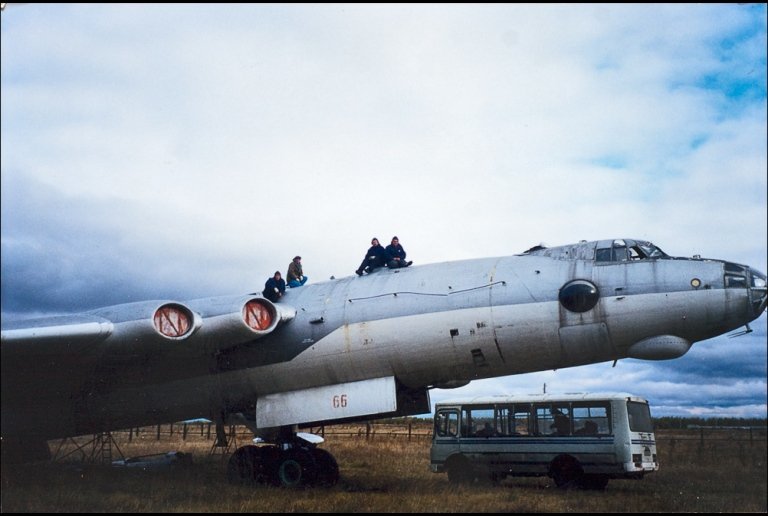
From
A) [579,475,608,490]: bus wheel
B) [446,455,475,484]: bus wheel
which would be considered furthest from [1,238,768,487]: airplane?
[579,475,608,490]: bus wheel

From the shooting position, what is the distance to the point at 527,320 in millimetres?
11906

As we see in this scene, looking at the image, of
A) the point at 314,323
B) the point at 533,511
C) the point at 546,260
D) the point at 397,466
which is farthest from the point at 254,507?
the point at 397,466

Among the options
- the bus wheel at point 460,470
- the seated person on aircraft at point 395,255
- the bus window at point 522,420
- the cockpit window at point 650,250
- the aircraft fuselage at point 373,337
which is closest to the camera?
the aircraft fuselage at point 373,337

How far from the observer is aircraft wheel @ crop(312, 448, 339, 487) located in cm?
1354

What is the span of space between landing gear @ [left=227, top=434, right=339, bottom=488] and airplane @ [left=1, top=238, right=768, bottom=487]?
0.03 meters

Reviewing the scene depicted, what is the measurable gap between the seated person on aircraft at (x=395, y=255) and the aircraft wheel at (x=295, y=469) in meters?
4.01

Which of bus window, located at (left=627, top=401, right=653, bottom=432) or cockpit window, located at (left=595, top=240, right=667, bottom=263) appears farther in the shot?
bus window, located at (left=627, top=401, right=653, bottom=432)

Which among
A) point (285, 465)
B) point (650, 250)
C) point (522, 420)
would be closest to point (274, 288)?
point (285, 465)

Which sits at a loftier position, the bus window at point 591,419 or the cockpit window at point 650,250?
the cockpit window at point 650,250

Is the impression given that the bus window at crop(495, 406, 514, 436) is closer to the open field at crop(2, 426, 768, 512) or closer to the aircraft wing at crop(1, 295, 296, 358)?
the open field at crop(2, 426, 768, 512)

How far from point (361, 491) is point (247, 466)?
236 cm

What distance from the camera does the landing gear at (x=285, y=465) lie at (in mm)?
13312

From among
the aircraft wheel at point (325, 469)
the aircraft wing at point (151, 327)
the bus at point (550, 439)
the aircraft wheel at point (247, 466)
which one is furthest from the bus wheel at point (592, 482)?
the aircraft wing at point (151, 327)

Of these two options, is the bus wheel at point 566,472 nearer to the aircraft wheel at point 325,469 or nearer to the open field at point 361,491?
the open field at point 361,491
